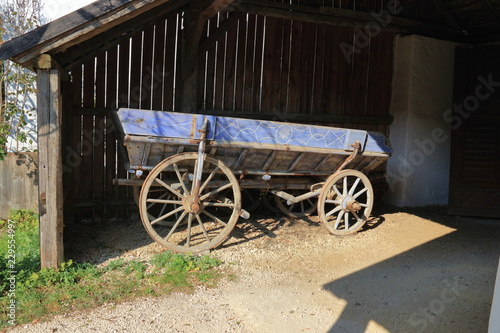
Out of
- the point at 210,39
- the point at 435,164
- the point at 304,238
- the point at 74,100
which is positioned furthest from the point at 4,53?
the point at 435,164

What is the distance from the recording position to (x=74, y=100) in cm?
627

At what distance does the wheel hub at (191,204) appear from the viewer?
5.08 m

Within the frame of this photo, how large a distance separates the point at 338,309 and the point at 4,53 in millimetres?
3629

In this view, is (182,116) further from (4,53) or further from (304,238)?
(304,238)

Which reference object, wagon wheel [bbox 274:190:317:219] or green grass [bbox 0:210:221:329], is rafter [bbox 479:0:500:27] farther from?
green grass [bbox 0:210:221:329]

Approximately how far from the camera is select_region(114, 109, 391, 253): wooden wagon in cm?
486

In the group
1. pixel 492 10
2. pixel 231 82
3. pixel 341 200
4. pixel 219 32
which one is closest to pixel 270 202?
pixel 341 200

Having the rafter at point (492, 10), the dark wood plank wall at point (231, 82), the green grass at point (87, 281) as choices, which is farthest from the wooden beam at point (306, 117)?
the green grass at point (87, 281)

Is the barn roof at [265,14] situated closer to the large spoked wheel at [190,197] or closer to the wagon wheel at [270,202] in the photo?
the large spoked wheel at [190,197]

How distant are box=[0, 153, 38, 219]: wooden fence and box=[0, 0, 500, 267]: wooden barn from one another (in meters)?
0.70

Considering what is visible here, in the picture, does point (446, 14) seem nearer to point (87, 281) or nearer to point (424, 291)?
point (424, 291)

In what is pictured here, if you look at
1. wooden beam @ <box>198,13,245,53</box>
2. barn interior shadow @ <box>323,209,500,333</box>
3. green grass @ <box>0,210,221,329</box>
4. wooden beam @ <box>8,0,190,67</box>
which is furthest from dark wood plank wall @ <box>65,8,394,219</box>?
barn interior shadow @ <box>323,209,500,333</box>

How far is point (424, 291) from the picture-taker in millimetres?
4453

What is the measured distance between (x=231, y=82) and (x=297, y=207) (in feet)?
7.57
